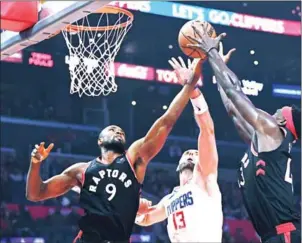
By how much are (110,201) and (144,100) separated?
1331 centimetres

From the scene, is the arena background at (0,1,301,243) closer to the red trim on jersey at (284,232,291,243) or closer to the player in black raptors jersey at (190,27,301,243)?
the player in black raptors jersey at (190,27,301,243)

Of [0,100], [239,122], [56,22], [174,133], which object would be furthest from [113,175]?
[174,133]

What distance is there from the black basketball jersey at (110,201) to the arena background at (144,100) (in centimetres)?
943

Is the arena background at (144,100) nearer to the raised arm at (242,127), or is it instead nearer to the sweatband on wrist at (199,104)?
the sweatband on wrist at (199,104)

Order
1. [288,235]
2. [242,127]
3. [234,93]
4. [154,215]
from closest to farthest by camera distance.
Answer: [288,235] < [234,93] < [242,127] < [154,215]

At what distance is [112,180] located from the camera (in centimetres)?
448

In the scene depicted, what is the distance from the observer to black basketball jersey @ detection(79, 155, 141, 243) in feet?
14.5

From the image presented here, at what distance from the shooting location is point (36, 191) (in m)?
4.71

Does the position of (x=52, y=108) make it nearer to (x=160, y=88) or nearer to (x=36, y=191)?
(x=160, y=88)

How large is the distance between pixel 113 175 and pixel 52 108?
12.0 metres

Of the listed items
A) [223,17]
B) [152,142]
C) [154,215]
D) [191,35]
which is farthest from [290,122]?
[223,17]

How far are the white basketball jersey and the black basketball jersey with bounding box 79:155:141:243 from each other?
0.52 m

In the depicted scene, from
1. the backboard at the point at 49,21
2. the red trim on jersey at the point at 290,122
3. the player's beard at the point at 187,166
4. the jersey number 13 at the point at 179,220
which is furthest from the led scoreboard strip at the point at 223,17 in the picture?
the red trim on jersey at the point at 290,122

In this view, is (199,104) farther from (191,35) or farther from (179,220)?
(179,220)
